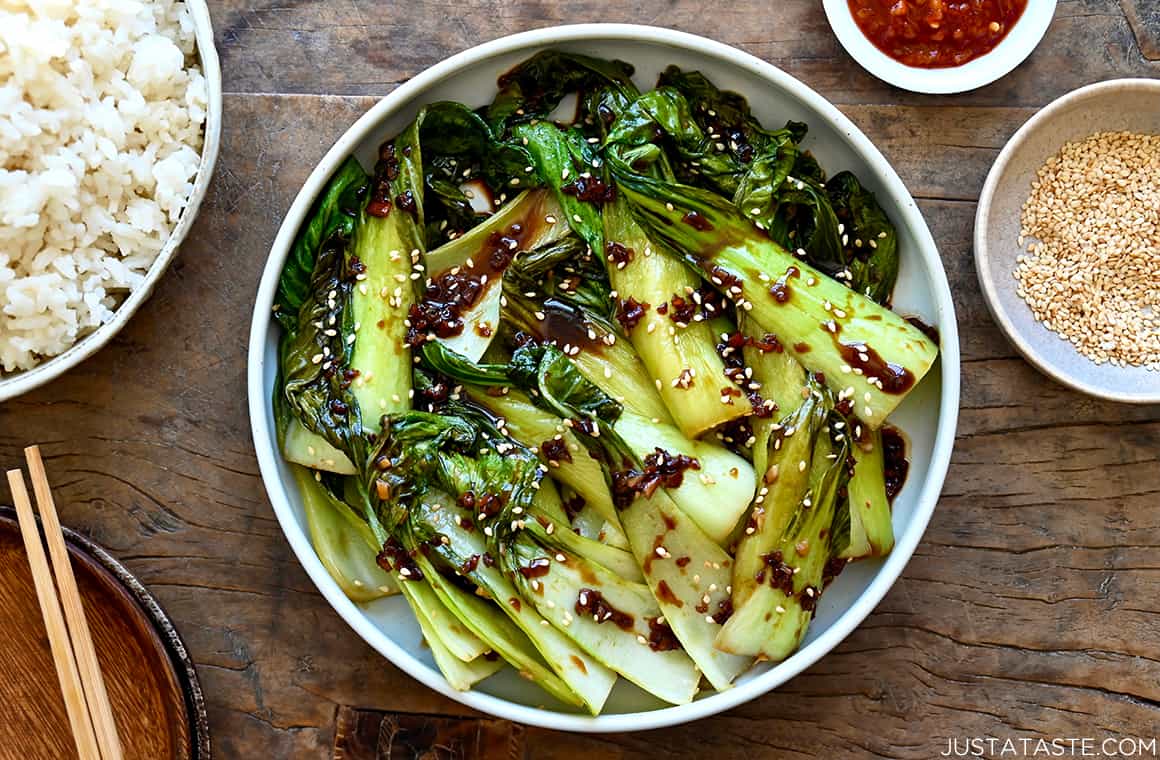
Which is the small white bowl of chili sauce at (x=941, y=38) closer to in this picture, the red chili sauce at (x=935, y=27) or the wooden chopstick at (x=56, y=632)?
the red chili sauce at (x=935, y=27)

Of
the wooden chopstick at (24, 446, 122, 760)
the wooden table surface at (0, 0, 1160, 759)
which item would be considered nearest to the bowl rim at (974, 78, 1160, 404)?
the wooden table surface at (0, 0, 1160, 759)

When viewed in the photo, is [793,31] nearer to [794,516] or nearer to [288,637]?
[794,516]

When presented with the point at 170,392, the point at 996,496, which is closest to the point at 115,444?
the point at 170,392

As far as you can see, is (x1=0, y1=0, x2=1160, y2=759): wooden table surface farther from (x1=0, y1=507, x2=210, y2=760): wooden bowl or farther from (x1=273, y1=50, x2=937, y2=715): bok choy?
(x1=273, y1=50, x2=937, y2=715): bok choy

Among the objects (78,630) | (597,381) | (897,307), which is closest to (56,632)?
(78,630)

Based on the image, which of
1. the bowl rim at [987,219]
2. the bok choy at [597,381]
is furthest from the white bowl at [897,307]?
the bowl rim at [987,219]

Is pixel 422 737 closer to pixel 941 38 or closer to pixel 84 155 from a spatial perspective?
pixel 84 155
